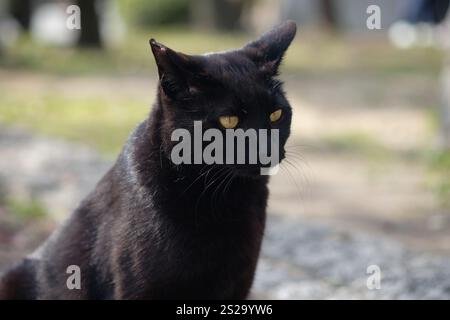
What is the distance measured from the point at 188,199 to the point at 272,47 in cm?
80

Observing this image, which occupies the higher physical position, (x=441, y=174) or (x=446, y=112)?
(x=446, y=112)

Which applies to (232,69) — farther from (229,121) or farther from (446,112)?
(446,112)

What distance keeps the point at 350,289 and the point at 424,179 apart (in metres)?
3.21

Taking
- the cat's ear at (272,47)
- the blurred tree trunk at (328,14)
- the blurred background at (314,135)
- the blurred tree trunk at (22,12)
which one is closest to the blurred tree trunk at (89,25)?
the blurred background at (314,135)

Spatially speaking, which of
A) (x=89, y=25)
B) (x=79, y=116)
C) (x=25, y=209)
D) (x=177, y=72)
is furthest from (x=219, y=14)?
(x=177, y=72)

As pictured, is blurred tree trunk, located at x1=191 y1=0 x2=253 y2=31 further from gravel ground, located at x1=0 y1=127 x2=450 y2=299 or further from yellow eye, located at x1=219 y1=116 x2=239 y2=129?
yellow eye, located at x1=219 y1=116 x2=239 y2=129

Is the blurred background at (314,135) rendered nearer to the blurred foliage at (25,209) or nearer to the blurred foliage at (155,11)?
the blurred foliage at (25,209)

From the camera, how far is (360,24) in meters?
18.4

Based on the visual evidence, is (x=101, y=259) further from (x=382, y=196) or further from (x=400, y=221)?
(x=382, y=196)

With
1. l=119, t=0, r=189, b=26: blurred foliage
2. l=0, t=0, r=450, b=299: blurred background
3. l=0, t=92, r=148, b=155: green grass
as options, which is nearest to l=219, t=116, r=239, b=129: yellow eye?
l=0, t=0, r=450, b=299: blurred background

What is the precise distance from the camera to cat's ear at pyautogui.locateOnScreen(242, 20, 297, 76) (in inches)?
140

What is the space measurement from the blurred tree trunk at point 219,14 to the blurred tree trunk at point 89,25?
448 centimetres

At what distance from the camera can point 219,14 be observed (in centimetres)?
1875

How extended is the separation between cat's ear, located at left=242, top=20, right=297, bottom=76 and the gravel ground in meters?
1.69
